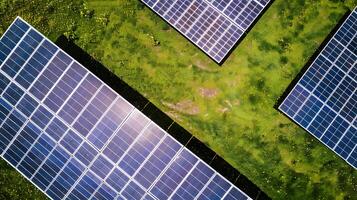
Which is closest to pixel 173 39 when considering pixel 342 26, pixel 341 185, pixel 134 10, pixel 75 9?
pixel 134 10

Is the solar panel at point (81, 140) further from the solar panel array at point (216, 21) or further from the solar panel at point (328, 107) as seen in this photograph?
the solar panel at point (328, 107)

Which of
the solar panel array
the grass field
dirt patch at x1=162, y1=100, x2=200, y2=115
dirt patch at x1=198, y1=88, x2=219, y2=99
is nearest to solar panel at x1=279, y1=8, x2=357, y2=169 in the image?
the grass field

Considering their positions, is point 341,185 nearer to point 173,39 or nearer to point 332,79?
point 332,79

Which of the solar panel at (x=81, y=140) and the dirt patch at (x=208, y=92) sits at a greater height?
the dirt patch at (x=208, y=92)

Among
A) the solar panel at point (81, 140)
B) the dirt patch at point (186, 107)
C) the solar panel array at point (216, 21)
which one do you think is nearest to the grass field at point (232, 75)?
the dirt patch at point (186, 107)

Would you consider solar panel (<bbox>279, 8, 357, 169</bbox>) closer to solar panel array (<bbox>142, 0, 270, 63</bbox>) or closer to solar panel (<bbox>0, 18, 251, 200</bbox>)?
solar panel array (<bbox>142, 0, 270, 63</bbox>)

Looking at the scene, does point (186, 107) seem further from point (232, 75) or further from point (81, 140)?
point (81, 140)
